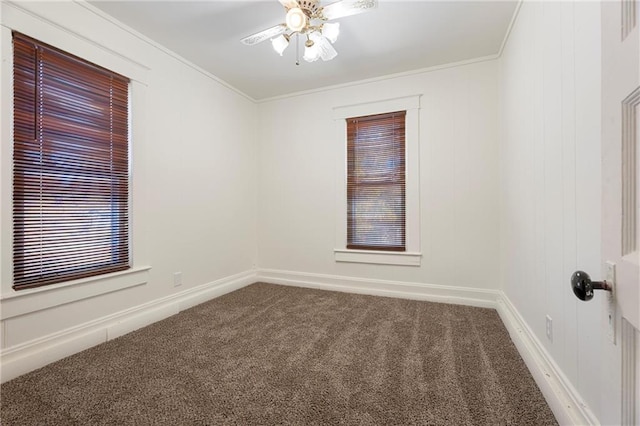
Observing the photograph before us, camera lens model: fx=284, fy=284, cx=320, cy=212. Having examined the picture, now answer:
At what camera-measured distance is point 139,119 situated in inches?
101

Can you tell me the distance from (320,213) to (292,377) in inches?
89.5

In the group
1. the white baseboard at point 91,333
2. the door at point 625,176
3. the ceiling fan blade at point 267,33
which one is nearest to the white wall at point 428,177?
the white baseboard at point 91,333

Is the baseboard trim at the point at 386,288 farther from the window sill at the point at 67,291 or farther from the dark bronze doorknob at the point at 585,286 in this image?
the dark bronze doorknob at the point at 585,286

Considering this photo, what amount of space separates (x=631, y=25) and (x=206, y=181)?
3.36 m

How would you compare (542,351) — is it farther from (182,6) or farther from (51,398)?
(182,6)

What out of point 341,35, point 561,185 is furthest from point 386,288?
point 341,35

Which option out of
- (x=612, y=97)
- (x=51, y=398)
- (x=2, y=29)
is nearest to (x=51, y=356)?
(x=51, y=398)

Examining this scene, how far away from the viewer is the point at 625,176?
601mm

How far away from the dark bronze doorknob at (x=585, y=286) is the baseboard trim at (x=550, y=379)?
2.99ft

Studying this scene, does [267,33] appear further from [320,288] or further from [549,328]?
[320,288]

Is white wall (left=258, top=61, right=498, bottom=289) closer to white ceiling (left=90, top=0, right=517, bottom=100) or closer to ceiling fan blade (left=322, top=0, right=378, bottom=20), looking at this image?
white ceiling (left=90, top=0, right=517, bottom=100)

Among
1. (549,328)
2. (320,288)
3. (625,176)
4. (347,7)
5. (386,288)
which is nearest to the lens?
(625,176)

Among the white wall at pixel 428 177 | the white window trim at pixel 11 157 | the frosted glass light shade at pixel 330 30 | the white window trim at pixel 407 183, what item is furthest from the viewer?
→ the white window trim at pixel 407 183

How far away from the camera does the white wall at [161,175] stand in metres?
1.86
